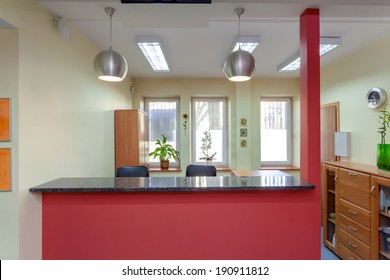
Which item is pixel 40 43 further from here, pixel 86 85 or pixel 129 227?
pixel 129 227

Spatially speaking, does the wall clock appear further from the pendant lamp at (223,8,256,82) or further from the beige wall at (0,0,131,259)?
the beige wall at (0,0,131,259)

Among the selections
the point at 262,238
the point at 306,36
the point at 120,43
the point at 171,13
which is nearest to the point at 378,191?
the point at 262,238

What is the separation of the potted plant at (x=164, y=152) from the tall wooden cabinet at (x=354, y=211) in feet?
9.08

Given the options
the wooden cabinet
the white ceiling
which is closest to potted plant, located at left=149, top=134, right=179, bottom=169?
the white ceiling

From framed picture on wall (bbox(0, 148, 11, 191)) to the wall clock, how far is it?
3787 millimetres

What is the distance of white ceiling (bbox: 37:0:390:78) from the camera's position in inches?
78.4

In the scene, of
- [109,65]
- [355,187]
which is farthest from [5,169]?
[355,187]

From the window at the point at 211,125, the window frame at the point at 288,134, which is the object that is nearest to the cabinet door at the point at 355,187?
the window frame at the point at 288,134

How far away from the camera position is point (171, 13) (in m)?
2.13

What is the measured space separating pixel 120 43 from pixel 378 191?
3.39m

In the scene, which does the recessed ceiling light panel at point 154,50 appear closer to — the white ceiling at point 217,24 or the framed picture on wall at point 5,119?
the white ceiling at point 217,24

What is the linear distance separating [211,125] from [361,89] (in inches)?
109

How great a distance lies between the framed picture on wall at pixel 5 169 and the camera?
67.0 inches

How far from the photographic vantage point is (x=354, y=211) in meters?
2.60
